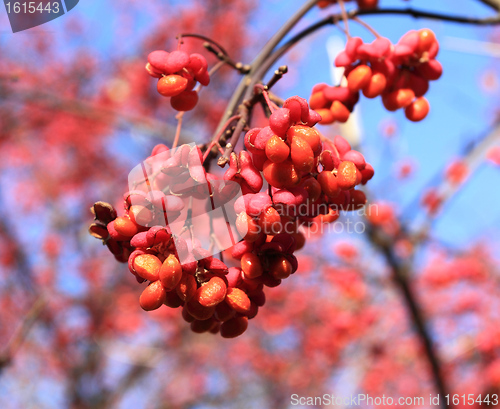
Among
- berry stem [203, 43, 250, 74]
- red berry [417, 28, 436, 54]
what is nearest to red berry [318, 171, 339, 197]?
berry stem [203, 43, 250, 74]

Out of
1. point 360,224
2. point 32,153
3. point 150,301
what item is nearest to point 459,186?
point 360,224

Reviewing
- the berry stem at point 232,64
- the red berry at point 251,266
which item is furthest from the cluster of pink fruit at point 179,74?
the red berry at point 251,266

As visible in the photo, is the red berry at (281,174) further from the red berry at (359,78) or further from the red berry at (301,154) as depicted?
the red berry at (359,78)

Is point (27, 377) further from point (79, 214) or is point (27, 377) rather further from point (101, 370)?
point (79, 214)

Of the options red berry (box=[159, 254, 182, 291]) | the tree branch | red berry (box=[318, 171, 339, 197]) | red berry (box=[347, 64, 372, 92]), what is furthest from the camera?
the tree branch

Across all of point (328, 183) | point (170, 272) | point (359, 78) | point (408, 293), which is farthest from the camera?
point (408, 293)

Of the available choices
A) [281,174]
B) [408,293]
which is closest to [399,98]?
[281,174]

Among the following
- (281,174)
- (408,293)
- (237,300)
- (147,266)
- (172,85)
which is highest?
(172,85)

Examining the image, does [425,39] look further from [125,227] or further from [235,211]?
[125,227]

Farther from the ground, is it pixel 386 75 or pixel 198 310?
pixel 386 75

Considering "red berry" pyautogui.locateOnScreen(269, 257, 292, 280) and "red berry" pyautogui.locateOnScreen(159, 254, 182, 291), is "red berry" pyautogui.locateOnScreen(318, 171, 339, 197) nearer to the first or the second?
"red berry" pyautogui.locateOnScreen(269, 257, 292, 280)

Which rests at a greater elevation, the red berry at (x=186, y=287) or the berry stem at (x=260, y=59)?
the berry stem at (x=260, y=59)

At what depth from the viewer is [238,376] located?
916 centimetres

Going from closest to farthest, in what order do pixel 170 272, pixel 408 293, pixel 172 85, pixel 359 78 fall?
pixel 170 272 → pixel 172 85 → pixel 359 78 → pixel 408 293
